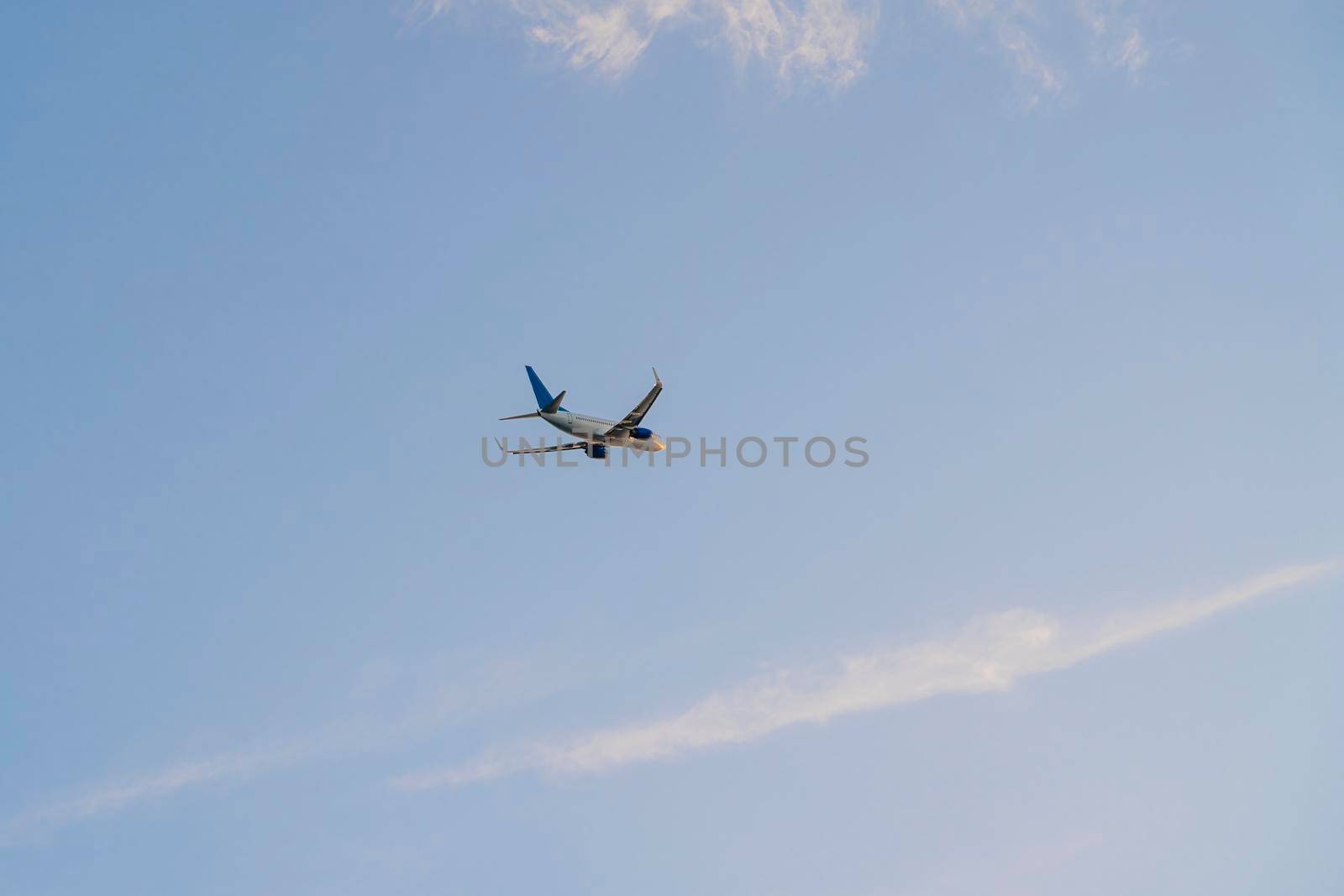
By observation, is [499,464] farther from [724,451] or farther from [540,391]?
[724,451]

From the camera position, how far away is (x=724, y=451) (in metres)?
149

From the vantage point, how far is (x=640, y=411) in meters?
137

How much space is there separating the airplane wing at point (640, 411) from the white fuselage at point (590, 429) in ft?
4.27

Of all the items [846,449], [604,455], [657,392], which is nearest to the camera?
[657,392]

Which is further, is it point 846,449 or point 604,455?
point 846,449

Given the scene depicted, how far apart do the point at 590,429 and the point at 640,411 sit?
7.39 metres

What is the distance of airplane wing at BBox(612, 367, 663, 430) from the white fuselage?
1301mm

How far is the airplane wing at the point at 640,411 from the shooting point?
435 ft

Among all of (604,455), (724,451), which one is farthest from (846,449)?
(604,455)

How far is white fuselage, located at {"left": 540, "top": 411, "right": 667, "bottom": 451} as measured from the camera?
14175cm

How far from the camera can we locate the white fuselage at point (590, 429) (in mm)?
141750

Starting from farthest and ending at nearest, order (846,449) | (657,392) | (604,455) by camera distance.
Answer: (846,449), (604,455), (657,392)

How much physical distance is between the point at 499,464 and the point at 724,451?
23.5 m

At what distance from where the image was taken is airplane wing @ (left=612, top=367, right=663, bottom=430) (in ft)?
435
